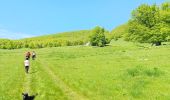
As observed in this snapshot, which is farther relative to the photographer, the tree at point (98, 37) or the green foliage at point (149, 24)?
the tree at point (98, 37)

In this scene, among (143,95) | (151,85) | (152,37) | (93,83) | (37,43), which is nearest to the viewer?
(143,95)

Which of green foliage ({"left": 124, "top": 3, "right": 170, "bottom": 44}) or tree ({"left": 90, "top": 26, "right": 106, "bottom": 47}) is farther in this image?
tree ({"left": 90, "top": 26, "right": 106, "bottom": 47})

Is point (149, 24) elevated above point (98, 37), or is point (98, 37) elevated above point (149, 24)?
point (149, 24)

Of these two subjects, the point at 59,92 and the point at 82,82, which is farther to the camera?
the point at 82,82

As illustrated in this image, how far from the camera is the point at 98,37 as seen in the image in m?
150

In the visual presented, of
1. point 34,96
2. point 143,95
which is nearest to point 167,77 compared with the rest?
point 143,95

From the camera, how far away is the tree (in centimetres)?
14862

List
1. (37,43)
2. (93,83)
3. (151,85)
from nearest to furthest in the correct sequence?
1. (151,85)
2. (93,83)
3. (37,43)

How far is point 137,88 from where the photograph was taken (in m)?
26.8

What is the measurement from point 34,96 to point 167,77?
13.1 metres

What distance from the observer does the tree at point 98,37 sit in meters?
149

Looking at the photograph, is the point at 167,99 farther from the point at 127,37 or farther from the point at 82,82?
the point at 127,37

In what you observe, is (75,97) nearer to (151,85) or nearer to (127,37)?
(151,85)

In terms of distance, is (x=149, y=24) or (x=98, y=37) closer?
(x=149, y=24)
